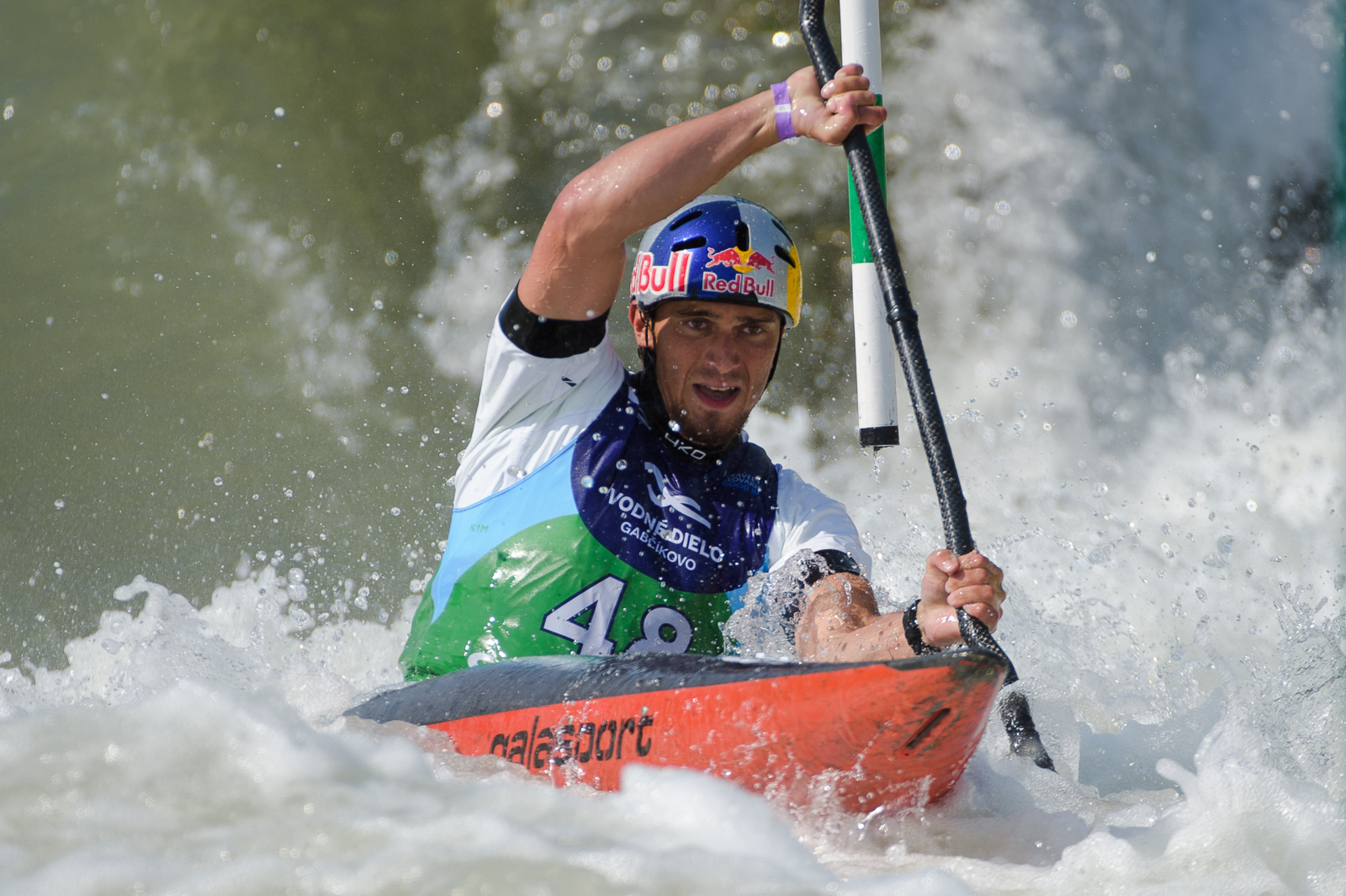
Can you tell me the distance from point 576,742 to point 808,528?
3.43 feet

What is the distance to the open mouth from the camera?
9.12ft

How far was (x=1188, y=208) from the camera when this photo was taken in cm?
660

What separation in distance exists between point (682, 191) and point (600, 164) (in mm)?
251

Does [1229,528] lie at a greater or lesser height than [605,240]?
greater

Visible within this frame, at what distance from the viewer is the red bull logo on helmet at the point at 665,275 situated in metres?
2.77

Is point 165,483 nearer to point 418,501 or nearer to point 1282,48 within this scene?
point 418,501

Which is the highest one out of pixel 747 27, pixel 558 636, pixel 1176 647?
pixel 747 27

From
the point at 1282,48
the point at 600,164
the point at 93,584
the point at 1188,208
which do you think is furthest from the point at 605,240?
the point at 1282,48

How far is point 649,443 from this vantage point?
9.22 ft

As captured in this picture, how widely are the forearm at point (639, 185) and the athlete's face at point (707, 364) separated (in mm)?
283

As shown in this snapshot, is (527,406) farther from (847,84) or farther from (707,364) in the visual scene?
(847,84)

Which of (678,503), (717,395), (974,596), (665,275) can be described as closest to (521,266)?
(665,275)

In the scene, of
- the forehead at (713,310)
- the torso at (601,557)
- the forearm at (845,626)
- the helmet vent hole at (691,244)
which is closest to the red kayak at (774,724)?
the forearm at (845,626)

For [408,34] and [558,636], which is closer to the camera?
[558,636]
